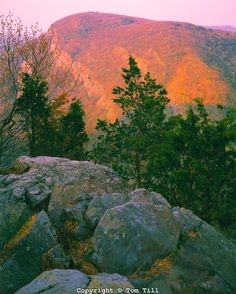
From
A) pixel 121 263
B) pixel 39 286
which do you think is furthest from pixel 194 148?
pixel 39 286

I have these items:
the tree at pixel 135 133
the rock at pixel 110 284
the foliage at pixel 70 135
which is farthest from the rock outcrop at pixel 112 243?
the foliage at pixel 70 135

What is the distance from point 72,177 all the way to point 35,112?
15.8 m

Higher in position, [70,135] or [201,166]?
[201,166]

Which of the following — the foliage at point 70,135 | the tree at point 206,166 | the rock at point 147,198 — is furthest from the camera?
the foliage at point 70,135

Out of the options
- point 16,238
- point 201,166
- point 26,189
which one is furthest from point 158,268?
point 201,166

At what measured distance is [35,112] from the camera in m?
37.9

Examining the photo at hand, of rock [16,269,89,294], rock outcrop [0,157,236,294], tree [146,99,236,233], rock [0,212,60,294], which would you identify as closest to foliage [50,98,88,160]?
tree [146,99,236,233]

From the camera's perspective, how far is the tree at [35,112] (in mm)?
36531

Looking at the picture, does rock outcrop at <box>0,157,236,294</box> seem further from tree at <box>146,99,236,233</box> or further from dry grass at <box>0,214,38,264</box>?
tree at <box>146,99,236,233</box>

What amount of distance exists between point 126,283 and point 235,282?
253 inches

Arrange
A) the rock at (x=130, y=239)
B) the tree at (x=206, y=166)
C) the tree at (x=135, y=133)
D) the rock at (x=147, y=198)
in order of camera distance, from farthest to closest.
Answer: the tree at (x=135, y=133), the tree at (x=206, y=166), the rock at (x=147, y=198), the rock at (x=130, y=239)

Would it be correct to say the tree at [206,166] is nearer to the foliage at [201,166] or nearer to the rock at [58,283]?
the foliage at [201,166]

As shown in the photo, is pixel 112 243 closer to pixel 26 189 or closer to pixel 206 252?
pixel 206 252

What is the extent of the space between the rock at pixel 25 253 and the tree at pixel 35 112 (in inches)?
888
